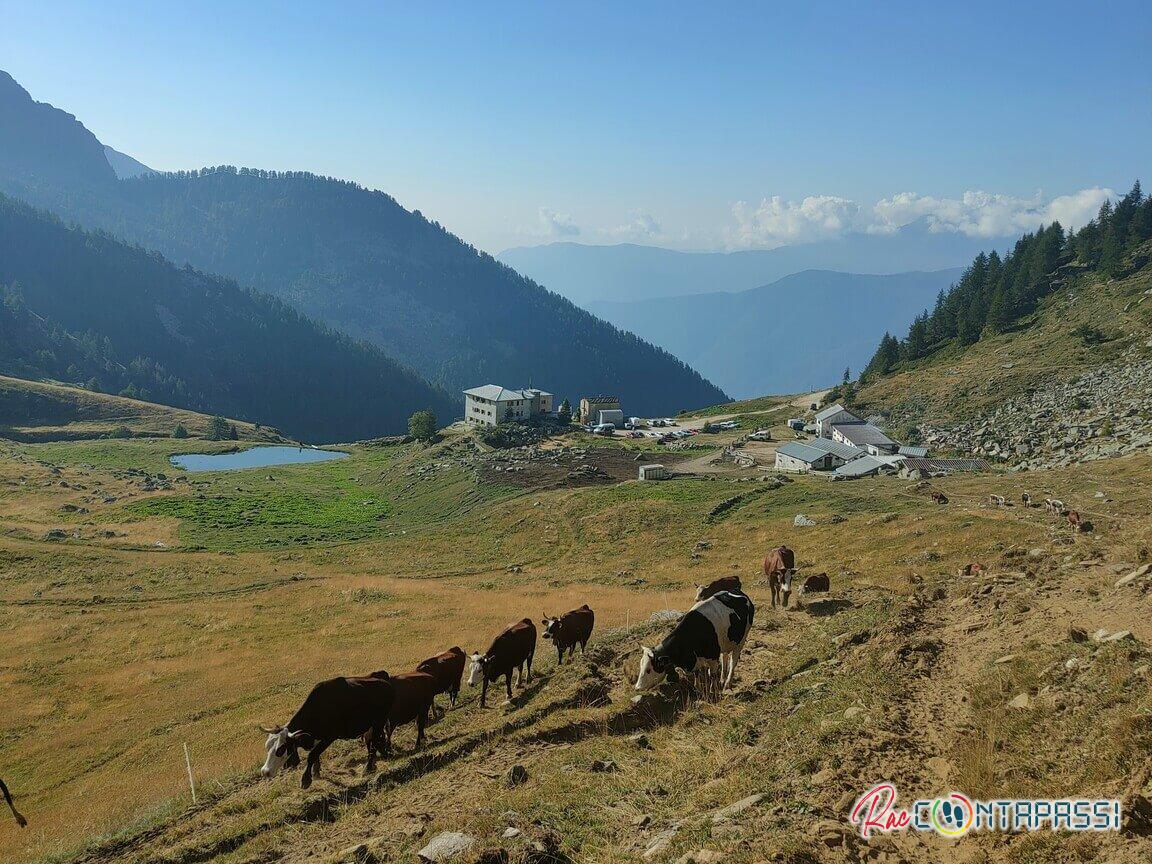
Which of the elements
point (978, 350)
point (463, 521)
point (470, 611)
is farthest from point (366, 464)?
point (978, 350)

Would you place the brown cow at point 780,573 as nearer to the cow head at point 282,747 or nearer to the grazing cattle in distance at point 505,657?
the grazing cattle in distance at point 505,657

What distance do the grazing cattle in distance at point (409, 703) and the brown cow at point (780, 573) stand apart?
14.1 metres

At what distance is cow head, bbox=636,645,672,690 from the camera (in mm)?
14875

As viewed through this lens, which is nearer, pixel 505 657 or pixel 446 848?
pixel 446 848

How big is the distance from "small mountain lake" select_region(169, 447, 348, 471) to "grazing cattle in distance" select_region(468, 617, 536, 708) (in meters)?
104

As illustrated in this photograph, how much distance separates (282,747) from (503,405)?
103458 millimetres

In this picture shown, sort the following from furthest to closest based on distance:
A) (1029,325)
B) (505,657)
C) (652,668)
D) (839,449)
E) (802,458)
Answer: (1029,325) < (839,449) < (802,458) < (505,657) < (652,668)

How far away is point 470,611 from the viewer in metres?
34.7

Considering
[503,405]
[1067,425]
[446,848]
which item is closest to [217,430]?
[503,405]

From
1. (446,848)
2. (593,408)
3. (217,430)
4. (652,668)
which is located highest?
(593,408)

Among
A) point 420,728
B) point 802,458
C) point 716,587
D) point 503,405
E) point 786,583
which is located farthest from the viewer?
point 503,405

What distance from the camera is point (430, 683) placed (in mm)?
15930

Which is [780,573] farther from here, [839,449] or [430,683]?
[839,449]

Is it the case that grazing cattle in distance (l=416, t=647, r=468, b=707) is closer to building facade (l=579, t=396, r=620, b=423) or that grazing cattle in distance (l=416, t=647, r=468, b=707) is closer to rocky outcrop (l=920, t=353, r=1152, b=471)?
rocky outcrop (l=920, t=353, r=1152, b=471)
